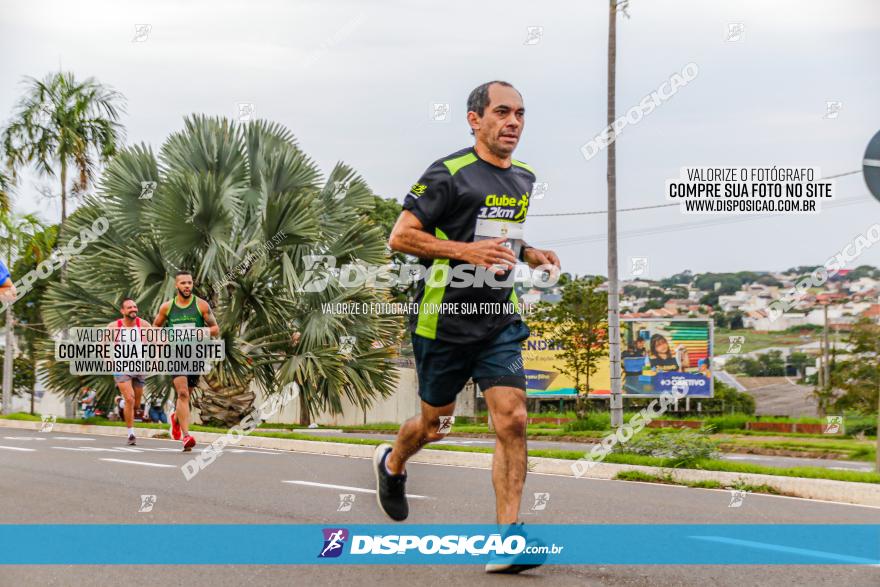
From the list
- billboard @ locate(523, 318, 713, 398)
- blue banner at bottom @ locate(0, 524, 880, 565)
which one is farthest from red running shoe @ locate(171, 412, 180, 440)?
billboard @ locate(523, 318, 713, 398)

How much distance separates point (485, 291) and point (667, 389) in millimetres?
46073

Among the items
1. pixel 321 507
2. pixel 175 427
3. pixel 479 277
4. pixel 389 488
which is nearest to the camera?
pixel 479 277

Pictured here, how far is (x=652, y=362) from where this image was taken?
2041 inches

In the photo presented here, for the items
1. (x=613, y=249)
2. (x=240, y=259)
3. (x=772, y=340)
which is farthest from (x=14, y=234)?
(x=772, y=340)

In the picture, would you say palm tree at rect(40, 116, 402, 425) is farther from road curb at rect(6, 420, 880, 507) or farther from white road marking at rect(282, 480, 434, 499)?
white road marking at rect(282, 480, 434, 499)

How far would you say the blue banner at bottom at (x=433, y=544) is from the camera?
18.2ft

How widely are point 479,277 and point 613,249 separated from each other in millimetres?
14575

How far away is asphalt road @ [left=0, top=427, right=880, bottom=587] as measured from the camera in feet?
16.8

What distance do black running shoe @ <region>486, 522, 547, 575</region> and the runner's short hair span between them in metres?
1.88

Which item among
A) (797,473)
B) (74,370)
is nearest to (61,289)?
(74,370)

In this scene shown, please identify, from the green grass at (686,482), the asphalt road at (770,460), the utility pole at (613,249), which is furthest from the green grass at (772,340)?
the green grass at (686,482)

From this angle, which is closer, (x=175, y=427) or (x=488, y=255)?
(x=488, y=255)

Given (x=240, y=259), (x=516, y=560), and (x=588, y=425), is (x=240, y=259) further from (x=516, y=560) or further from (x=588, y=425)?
(x=516, y=560)

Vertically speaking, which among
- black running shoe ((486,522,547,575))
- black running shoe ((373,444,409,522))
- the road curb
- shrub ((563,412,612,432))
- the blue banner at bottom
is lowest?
shrub ((563,412,612,432))
